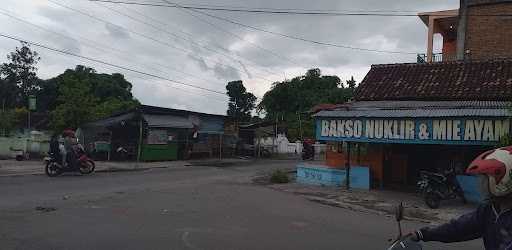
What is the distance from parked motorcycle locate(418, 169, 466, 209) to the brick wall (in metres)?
11.3

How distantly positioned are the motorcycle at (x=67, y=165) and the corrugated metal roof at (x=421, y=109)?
28.8 feet

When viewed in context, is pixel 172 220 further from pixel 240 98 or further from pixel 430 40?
pixel 240 98

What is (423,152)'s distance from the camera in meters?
20.7

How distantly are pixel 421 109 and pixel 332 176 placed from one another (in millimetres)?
3862

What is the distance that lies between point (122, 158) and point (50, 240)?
2300 centimetres

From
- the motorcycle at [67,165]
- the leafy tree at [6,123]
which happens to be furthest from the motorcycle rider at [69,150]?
the leafy tree at [6,123]

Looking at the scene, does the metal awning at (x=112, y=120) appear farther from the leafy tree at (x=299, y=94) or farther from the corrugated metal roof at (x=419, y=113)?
the leafy tree at (x=299, y=94)

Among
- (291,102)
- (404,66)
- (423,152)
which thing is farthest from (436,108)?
(291,102)

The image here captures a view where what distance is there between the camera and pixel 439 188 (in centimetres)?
1576

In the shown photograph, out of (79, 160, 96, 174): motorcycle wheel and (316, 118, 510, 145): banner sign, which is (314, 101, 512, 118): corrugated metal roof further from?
(79, 160, 96, 174): motorcycle wheel

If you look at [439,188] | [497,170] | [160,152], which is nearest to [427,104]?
[439,188]

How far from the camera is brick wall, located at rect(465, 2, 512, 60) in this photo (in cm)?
2516

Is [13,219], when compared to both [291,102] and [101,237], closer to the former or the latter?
[101,237]

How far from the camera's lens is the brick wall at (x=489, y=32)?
82.5 feet
